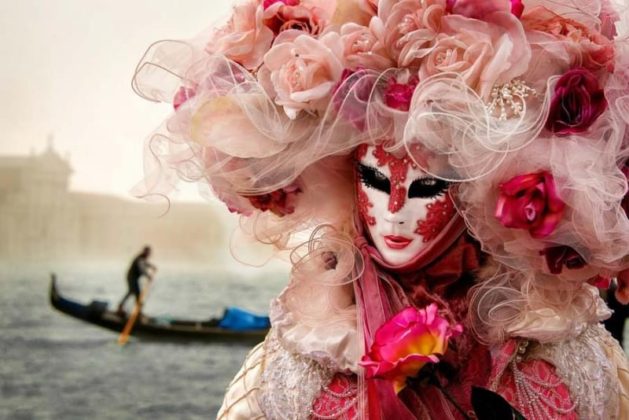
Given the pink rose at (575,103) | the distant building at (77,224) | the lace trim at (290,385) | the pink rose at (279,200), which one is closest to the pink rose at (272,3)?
the pink rose at (279,200)

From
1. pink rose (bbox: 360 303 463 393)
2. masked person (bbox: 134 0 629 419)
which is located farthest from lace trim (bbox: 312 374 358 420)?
pink rose (bbox: 360 303 463 393)

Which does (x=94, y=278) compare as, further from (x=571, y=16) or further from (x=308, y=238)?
(x=571, y=16)

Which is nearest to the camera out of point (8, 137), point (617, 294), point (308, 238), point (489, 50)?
point (489, 50)

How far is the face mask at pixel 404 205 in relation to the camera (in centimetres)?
119

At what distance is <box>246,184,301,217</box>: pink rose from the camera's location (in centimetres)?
127

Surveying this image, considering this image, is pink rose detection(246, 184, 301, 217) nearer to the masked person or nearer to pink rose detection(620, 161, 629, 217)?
the masked person

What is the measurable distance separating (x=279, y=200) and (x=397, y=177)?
18cm

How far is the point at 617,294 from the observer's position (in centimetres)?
119

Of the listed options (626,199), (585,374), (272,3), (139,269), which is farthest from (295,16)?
(139,269)

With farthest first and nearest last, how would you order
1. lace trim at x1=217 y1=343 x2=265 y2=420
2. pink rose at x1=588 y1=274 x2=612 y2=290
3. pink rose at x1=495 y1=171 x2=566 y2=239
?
lace trim at x1=217 y1=343 x2=265 y2=420 < pink rose at x1=588 y1=274 x2=612 y2=290 < pink rose at x1=495 y1=171 x2=566 y2=239

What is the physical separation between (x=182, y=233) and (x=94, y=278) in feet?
0.98

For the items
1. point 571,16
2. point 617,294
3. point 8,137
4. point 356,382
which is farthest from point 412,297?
point 8,137

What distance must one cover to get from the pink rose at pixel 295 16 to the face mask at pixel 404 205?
0.56ft

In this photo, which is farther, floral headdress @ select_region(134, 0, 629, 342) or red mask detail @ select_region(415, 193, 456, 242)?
red mask detail @ select_region(415, 193, 456, 242)
